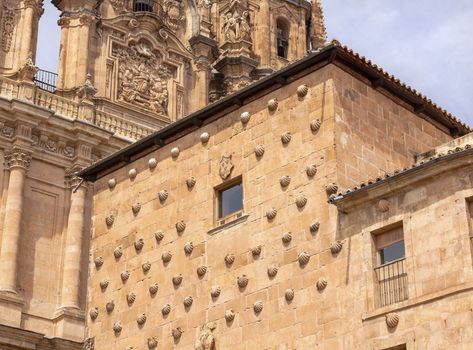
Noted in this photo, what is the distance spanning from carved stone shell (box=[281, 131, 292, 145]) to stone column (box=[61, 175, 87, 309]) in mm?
12985

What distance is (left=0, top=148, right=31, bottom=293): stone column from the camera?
30562 millimetres

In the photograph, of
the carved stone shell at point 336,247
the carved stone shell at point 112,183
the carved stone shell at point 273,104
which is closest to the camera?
the carved stone shell at point 336,247

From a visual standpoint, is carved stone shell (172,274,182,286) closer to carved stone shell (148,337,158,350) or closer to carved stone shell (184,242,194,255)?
carved stone shell (184,242,194,255)

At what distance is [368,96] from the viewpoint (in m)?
19.8

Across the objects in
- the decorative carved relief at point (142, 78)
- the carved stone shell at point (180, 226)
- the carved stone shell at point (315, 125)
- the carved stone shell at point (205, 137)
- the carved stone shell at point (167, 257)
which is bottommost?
the carved stone shell at point (167, 257)

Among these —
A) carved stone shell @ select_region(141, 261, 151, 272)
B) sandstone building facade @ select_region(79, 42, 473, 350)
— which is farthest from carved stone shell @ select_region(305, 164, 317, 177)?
carved stone shell @ select_region(141, 261, 151, 272)

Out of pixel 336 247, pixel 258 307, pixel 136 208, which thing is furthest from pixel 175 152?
pixel 336 247

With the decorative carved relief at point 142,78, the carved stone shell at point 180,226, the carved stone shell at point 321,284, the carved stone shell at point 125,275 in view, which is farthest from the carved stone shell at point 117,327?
the decorative carved relief at point 142,78

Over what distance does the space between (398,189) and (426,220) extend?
32.1 inches

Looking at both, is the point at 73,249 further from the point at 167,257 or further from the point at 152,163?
the point at 167,257

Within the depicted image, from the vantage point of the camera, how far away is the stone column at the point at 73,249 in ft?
104

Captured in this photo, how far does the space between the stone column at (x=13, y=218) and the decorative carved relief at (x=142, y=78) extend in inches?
198

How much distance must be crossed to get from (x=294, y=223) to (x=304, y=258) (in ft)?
2.54

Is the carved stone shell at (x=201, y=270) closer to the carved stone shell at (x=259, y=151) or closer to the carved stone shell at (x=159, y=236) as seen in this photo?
the carved stone shell at (x=159, y=236)
